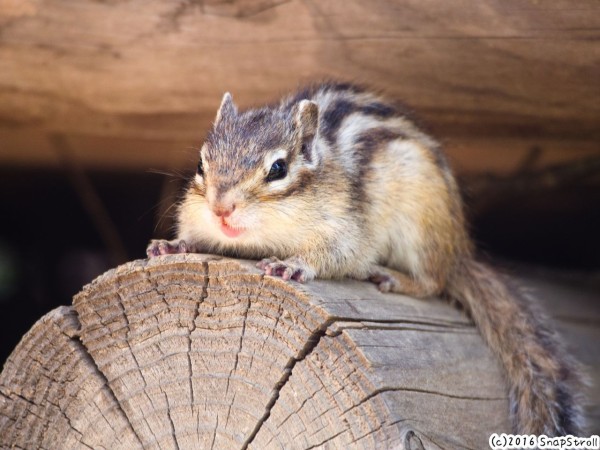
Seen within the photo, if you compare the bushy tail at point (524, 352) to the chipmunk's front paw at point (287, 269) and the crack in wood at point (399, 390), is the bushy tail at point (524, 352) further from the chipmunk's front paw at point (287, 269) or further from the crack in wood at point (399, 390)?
the chipmunk's front paw at point (287, 269)

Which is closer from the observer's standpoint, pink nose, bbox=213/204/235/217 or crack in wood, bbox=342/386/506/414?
crack in wood, bbox=342/386/506/414

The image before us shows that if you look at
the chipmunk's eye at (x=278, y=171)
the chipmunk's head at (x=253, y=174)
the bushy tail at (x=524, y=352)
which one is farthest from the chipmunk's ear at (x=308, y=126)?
the bushy tail at (x=524, y=352)

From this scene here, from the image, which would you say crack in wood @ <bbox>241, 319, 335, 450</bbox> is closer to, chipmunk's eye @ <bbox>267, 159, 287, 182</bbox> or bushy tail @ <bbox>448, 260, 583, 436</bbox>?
chipmunk's eye @ <bbox>267, 159, 287, 182</bbox>

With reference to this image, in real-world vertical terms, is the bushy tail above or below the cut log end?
above

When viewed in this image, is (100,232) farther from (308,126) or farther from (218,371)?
(218,371)

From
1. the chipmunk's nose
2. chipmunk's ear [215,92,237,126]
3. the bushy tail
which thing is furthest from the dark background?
the chipmunk's nose

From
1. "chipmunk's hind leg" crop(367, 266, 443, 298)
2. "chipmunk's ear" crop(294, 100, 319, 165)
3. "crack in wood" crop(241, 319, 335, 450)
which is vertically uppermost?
"chipmunk's ear" crop(294, 100, 319, 165)
